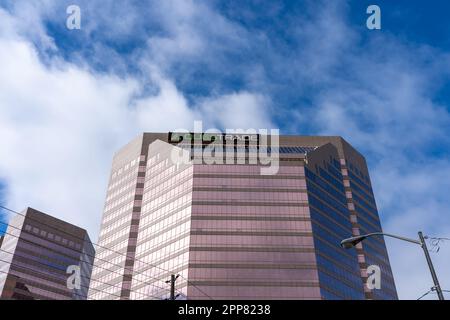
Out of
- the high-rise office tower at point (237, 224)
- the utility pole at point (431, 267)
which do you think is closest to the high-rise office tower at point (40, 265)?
the high-rise office tower at point (237, 224)

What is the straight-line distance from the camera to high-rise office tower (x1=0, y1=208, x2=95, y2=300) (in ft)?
427

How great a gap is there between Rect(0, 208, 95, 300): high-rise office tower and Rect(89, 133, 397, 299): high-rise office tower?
37.4 m

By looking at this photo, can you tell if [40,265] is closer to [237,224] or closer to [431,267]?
[237,224]

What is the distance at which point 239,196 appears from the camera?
287 feet

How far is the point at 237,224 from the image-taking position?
3307 inches

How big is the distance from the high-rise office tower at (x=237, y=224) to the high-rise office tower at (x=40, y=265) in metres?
37.4

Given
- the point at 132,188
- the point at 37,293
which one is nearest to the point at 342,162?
the point at 132,188

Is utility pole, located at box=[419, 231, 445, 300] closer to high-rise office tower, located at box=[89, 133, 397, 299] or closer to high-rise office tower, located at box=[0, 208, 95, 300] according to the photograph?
high-rise office tower, located at box=[89, 133, 397, 299]

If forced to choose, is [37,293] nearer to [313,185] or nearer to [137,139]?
[137,139]

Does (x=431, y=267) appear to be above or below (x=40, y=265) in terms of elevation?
below

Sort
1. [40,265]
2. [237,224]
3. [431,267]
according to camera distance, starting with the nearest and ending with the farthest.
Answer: [431,267]
[237,224]
[40,265]

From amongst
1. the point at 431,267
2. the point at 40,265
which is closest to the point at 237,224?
the point at 431,267

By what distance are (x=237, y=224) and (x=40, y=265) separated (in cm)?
8320
